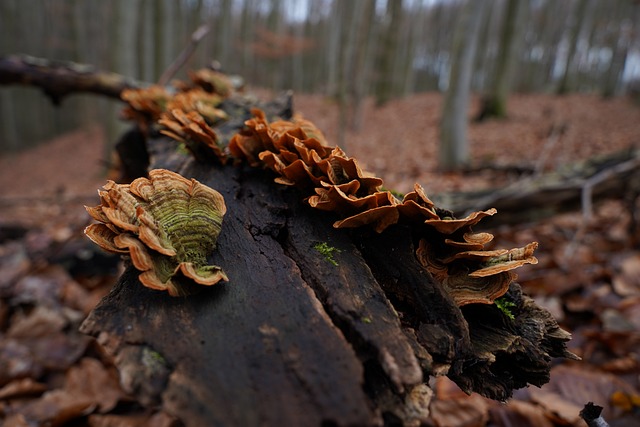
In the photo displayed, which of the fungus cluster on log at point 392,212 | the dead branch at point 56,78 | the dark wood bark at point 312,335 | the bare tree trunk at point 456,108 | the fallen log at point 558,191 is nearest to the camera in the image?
the dark wood bark at point 312,335

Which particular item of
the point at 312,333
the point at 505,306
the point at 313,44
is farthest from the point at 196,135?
the point at 313,44

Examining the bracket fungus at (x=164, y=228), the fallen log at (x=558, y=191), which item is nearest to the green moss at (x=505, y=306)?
the bracket fungus at (x=164, y=228)

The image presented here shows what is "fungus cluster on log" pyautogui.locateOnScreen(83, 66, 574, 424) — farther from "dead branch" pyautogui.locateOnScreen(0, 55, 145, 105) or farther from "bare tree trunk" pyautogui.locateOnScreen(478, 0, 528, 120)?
"bare tree trunk" pyautogui.locateOnScreen(478, 0, 528, 120)

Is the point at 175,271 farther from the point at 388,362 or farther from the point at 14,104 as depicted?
the point at 14,104

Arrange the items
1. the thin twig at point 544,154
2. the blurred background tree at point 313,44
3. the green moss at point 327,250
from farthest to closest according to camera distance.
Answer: the blurred background tree at point 313,44 → the thin twig at point 544,154 → the green moss at point 327,250

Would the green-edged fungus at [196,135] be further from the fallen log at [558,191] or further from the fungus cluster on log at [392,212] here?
the fallen log at [558,191]

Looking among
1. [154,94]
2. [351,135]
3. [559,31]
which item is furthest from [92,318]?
[559,31]

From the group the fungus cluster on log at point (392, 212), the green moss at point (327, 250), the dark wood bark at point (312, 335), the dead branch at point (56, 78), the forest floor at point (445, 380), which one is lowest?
the forest floor at point (445, 380)
